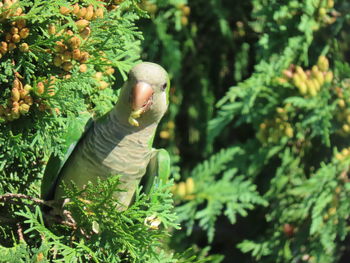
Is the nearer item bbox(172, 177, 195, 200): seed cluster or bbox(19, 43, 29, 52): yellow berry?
bbox(19, 43, 29, 52): yellow berry

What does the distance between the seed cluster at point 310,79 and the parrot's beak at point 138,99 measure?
1.04m

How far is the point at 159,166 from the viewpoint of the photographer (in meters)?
1.70

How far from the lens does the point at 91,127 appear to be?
168 centimetres

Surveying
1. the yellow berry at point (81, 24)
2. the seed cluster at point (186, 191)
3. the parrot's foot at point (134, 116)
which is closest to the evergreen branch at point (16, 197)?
the parrot's foot at point (134, 116)

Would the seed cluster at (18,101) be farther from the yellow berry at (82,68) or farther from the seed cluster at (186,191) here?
the seed cluster at (186,191)

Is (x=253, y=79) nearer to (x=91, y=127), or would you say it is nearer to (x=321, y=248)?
(x=321, y=248)

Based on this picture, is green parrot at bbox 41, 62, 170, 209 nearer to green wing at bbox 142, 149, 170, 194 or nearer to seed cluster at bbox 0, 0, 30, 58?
green wing at bbox 142, 149, 170, 194

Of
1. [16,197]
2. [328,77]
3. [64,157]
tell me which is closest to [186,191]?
[328,77]

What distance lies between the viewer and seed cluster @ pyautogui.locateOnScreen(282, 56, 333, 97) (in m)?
2.44

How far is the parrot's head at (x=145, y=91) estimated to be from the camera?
155 centimetres

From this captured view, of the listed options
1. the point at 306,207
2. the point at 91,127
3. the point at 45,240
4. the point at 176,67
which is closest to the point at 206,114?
the point at 176,67

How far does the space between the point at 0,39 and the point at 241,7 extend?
6.21 ft

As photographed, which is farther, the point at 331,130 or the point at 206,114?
the point at 206,114

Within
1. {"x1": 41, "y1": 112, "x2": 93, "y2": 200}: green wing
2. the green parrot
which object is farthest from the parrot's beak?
{"x1": 41, "y1": 112, "x2": 93, "y2": 200}: green wing
